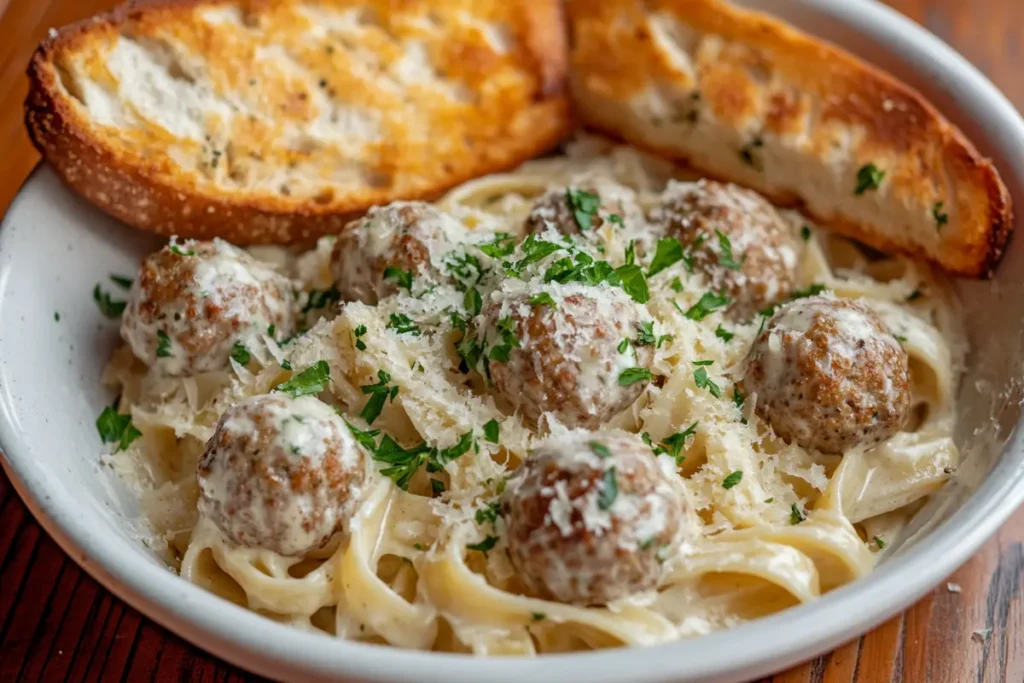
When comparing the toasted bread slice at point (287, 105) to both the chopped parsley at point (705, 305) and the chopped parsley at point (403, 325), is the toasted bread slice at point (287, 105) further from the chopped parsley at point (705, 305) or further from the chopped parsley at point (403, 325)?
the chopped parsley at point (705, 305)

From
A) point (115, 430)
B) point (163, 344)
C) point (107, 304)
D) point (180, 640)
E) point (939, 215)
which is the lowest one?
point (180, 640)

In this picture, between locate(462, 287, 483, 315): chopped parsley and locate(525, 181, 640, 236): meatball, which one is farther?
locate(525, 181, 640, 236): meatball

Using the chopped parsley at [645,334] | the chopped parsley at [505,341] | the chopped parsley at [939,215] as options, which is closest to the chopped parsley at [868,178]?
the chopped parsley at [939,215]

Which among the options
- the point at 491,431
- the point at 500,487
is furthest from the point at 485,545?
the point at 491,431

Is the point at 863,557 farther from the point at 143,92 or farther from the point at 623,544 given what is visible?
the point at 143,92

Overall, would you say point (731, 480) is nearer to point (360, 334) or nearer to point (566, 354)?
point (566, 354)

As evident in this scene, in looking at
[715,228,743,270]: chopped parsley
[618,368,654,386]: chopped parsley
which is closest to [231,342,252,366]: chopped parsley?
[618,368,654,386]: chopped parsley

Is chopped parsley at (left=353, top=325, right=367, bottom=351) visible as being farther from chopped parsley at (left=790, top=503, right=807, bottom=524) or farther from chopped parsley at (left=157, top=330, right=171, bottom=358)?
chopped parsley at (left=790, top=503, right=807, bottom=524)
